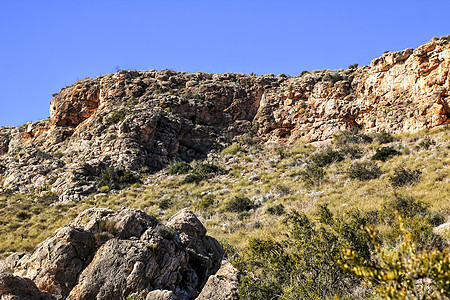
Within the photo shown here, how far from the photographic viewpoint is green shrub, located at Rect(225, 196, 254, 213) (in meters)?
15.4

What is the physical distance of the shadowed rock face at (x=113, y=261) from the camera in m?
5.52

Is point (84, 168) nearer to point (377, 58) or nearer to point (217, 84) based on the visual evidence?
point (217, 84)

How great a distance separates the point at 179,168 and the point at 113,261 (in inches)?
749

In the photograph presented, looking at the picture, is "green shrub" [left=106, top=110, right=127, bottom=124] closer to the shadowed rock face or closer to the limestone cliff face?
the limestone cliff face

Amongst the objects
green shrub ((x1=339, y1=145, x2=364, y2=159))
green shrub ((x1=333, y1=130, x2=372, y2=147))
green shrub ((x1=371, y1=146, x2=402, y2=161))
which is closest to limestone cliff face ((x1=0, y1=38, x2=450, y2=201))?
green shrub ((x1=333, y1=130, x2=372, y2=147))

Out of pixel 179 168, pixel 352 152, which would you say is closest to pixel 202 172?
pixel 179 168

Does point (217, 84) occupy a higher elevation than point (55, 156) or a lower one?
higher

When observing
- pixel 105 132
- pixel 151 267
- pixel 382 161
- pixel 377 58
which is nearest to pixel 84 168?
pixel 105 132

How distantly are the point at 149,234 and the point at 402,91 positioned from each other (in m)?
25.4

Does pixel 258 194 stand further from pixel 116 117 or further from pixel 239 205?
pixel 116 117

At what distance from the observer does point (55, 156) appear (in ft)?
89.6

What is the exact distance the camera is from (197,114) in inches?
1240

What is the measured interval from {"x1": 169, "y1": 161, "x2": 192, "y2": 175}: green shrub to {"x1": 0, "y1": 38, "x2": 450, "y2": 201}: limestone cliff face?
201cm

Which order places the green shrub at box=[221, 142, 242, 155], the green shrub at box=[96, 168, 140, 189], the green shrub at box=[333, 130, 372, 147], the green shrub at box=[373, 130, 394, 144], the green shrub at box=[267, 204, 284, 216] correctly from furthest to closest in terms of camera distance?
the green shrub at box=[221, 142, 242, 155], the green shrub at box=[333, 130, 372, 147], the green shrub at box=[96, 168, 140, 189], the green shrub at box=[373, 130, 394, 144], the green shrub at box=[267, 204, 284, 216]
